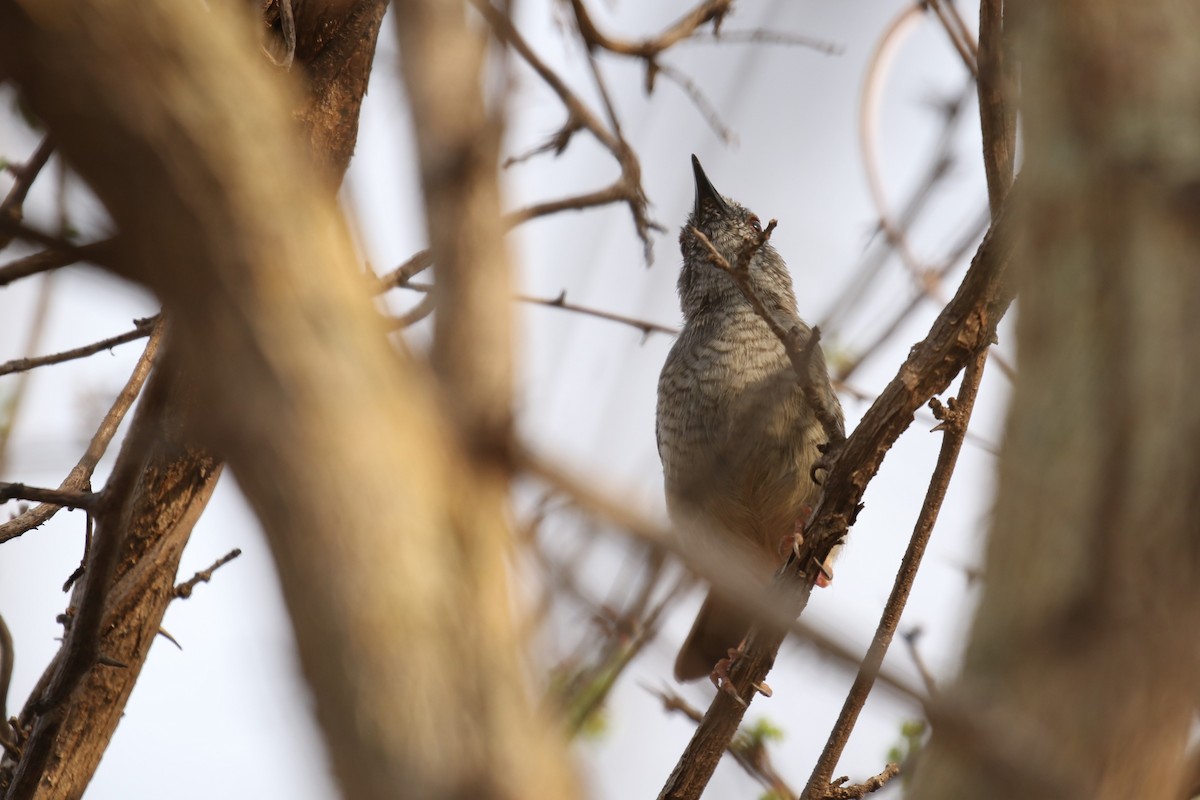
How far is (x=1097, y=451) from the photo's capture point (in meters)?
1.17

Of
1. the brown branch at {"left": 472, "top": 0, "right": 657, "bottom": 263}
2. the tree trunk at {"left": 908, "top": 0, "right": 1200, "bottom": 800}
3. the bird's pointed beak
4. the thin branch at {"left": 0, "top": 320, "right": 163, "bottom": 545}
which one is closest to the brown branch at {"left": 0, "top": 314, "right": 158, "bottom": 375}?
the thin branch at {"left": 0, "top": 320, "right": 163, "bottom": 545}

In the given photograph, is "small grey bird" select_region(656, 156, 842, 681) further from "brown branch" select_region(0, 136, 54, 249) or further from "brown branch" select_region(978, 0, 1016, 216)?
"brown branch" select_region(0, 136, 54, 249)

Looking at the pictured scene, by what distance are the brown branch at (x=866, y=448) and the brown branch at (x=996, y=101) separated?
22 centimetres

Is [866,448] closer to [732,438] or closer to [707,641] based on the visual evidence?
[732,438]

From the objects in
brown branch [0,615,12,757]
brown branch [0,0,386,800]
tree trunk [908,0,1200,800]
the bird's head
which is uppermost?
the bird's head

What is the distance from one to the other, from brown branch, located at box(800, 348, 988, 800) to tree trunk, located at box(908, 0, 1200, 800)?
1650 millimetres

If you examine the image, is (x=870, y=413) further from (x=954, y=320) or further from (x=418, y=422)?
(x=418, y=422)

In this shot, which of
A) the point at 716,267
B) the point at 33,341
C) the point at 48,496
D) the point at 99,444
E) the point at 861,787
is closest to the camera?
the point at 48,496

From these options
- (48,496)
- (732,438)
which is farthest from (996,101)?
(48,496)

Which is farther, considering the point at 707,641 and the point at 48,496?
the point at 707,641

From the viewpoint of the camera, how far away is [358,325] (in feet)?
3.97

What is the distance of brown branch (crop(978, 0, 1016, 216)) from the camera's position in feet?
8.50

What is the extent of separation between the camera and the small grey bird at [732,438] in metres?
4.77

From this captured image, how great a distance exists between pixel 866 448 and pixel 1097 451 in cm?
173
